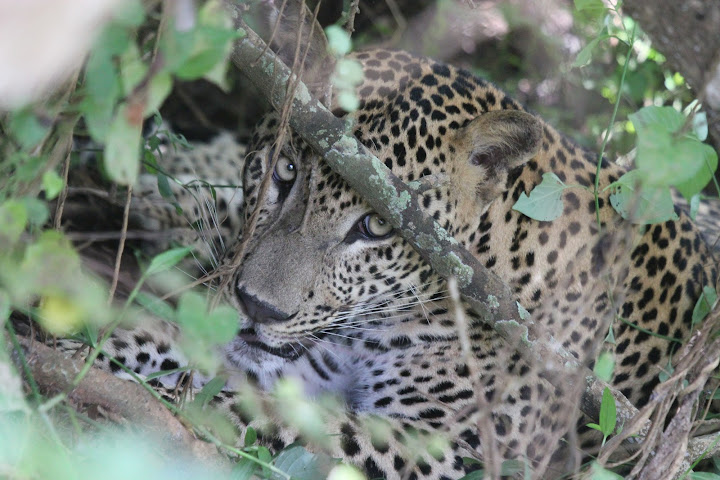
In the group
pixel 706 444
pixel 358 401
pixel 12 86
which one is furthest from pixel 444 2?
pixel 12 86

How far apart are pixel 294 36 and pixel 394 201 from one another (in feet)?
3.56

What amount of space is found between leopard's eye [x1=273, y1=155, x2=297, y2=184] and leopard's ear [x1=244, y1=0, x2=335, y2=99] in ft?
1.19

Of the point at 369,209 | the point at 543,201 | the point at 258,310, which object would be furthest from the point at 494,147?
the point at 258,310

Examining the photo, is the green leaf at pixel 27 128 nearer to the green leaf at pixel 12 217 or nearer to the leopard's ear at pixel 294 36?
the green leaf at pixel 12 217

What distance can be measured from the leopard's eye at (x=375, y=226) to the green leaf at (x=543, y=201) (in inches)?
21.8

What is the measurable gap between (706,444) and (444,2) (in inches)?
125

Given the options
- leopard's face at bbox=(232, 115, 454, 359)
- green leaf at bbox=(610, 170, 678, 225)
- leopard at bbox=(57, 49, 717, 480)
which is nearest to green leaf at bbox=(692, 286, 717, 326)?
leopard at bbox=(57, 49, 717, 480)

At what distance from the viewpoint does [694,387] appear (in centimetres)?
264

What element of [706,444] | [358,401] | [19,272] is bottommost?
[358,401]

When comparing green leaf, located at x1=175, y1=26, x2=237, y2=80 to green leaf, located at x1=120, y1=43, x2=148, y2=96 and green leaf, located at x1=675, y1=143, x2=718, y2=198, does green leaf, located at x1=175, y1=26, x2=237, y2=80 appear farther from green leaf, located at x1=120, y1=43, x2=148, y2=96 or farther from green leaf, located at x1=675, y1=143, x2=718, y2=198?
green leaf, located at x1=675, y1=143, x2=718, y2=198

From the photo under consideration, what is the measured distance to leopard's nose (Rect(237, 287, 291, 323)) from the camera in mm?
3221

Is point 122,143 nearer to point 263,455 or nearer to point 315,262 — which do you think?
point 263,455

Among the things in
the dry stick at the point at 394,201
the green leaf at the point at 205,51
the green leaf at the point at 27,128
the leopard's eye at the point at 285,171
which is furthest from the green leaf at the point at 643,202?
the green leaf at the point at 27,128

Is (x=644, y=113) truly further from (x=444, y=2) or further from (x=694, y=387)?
(x=444, y=2)
